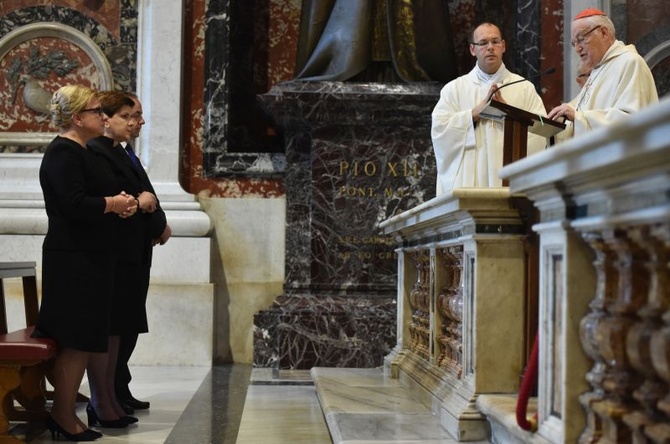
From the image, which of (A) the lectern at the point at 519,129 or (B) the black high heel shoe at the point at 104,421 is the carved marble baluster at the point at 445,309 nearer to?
(A) the lectern at the point at 519,129

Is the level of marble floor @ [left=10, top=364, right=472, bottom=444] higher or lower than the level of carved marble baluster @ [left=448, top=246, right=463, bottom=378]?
lower

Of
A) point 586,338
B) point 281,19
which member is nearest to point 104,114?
point 586,338

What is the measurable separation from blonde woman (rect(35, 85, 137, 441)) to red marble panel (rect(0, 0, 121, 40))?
3.77 meters

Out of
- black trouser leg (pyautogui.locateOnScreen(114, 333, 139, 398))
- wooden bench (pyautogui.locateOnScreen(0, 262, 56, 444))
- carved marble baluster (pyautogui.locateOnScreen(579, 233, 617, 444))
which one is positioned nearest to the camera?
carved marble baluster (pyautogui.locateOnScreen(579, 233, 617, 444))

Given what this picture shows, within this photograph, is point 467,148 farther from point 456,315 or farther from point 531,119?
point 456,315

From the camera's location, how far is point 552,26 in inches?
304

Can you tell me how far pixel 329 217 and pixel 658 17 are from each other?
10.1 feet

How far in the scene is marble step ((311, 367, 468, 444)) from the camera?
366 cm

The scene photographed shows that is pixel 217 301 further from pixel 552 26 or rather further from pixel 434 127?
pixel 552 26

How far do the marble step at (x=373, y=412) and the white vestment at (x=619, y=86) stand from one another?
1570 millimetres

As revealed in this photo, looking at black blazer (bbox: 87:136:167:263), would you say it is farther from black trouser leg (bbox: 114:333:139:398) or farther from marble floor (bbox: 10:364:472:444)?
marble floor (bbox: 10:364:472:444)

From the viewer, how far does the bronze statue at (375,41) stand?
23.9ft

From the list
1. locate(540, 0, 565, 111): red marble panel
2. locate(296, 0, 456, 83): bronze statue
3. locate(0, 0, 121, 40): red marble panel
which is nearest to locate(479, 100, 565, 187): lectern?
locate(296, 0, 456, 83): bronze statue

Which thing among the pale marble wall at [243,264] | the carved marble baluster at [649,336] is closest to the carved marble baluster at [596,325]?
the carved marble baluster at [649,336]
